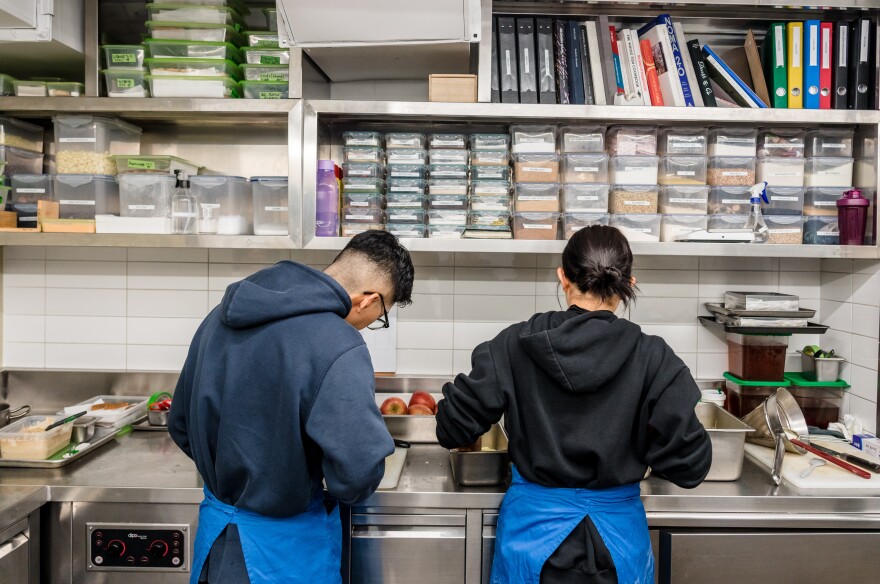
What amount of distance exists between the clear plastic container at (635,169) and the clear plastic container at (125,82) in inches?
64.4

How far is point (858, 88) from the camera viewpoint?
7.22 feet

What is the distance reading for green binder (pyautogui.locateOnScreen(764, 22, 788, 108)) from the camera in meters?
2.23

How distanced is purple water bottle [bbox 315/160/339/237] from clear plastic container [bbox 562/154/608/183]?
0.79 m

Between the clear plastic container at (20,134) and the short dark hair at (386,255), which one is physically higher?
the clear plastic container at (20,134)

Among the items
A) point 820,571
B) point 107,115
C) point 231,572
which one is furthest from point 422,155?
point 820,571

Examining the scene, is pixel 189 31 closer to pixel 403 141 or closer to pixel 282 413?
pixel 403 141

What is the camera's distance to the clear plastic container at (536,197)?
218 centimetres

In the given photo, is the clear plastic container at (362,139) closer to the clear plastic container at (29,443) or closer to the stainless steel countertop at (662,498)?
the stainless steel countertop at (662,498)

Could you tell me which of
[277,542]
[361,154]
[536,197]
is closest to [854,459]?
[536,197]

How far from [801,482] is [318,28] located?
2004 millimetres

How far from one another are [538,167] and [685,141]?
52cm

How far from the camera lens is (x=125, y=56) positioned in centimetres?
218

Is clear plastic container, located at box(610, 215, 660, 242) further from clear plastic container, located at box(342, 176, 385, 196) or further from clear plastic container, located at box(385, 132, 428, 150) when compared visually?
clear plastic container, located at box(342, 176, 385, 196)

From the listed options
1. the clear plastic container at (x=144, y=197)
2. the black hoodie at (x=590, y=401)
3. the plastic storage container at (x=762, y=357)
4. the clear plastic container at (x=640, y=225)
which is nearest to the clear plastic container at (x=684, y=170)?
the clear plastic container at (x=640, y=225)
